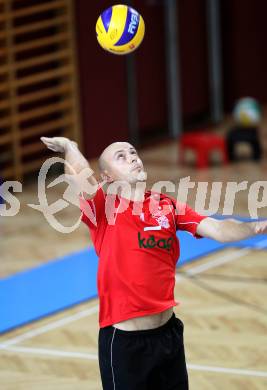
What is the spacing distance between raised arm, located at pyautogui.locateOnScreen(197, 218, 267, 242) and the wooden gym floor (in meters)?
1.56

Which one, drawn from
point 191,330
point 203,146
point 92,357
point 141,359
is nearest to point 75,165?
point 141,359

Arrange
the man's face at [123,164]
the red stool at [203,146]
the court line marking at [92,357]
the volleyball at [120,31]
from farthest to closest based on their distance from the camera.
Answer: the red stool at [203,146]
the court line marking at [92,357]
the volleyball at [120,31]
the man's face at [123,164]

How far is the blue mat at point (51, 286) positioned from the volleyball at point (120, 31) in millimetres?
2327

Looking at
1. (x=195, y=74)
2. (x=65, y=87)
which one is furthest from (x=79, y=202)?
(x=195, y=74)

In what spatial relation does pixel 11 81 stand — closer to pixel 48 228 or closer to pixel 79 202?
pixel 48 228

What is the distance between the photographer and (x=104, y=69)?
1257cm

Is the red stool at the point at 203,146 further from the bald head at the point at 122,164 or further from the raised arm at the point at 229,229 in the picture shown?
the bald head at the point at 122,164

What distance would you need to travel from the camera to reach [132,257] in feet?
13.6

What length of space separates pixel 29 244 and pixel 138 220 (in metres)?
4.80

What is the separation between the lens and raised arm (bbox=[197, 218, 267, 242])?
4.01 m

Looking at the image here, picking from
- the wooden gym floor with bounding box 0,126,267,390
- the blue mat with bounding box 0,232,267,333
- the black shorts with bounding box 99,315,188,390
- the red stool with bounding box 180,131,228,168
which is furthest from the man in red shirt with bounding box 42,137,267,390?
the red stool with bounding box 180,131,228,168

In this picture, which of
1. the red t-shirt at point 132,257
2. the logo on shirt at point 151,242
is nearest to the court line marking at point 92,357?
the red t-shirt at point 132,257

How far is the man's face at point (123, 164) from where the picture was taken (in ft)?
13.5

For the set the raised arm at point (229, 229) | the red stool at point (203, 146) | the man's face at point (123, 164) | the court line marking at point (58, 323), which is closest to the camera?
the raised arm at point (229, 229)
